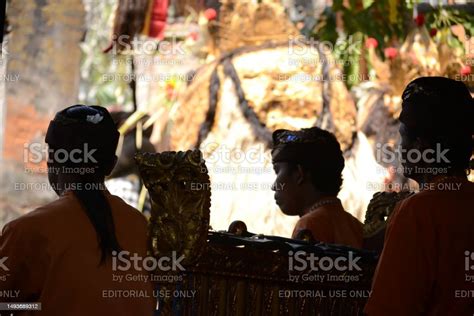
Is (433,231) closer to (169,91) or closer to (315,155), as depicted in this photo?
(315,155)

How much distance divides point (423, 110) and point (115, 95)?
24.0 ft

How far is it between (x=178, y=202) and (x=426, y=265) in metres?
0.79

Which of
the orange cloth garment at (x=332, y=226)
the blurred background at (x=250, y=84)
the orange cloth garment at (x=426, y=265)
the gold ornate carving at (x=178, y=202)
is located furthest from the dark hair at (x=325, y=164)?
the blurred background at (x=250, y=84)

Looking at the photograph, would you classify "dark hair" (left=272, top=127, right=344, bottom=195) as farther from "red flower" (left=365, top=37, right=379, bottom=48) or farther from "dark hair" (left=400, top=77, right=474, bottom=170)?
"red flower" (left=365, top=37, right=379, bottom=48)

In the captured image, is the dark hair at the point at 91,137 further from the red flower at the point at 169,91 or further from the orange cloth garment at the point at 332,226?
the red flower at the point at 169,91

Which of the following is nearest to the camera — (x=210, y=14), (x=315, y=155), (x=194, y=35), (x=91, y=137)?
(x=91, y=137)

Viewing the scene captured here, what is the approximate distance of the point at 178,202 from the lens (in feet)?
10.2

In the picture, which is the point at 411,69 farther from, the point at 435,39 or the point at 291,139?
the point at 291,139

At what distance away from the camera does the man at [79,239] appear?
282 centimetres

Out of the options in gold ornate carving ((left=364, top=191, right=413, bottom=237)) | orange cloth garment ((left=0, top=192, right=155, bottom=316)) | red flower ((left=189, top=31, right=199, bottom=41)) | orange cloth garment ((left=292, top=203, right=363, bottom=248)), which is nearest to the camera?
orange cloth garment ((left=0, top=192, right=155, bottom=316))

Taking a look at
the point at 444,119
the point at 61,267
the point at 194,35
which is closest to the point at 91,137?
the point at 61,267

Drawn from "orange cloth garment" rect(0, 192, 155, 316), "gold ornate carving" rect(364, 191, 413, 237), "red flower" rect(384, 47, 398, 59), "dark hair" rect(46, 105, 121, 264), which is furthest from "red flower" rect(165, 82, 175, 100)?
"orange cloth garment" rect(0, 192, 155, 316)

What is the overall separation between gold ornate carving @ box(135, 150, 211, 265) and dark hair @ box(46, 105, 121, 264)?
15 cm

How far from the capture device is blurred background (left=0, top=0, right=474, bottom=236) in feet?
26.5
